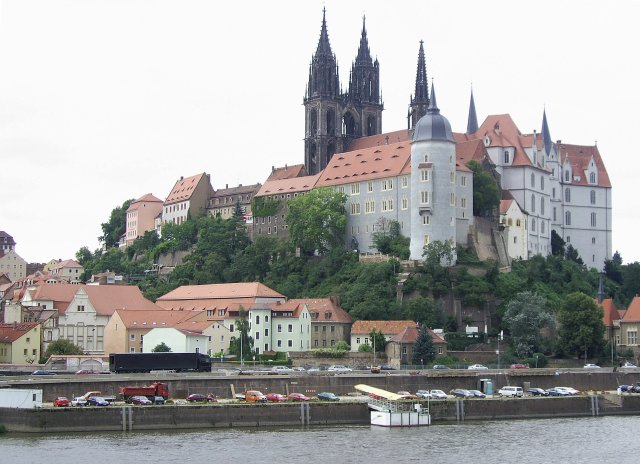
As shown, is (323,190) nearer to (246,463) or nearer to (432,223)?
(432,223)

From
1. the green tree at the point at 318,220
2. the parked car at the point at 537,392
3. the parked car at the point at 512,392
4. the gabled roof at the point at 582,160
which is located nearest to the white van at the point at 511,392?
the parked car at the point at 512,392

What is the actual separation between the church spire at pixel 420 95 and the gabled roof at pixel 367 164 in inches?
686

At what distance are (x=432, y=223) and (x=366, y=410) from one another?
47933mm

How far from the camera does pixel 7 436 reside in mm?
71625

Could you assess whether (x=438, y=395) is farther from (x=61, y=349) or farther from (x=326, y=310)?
(x=61, y=349)

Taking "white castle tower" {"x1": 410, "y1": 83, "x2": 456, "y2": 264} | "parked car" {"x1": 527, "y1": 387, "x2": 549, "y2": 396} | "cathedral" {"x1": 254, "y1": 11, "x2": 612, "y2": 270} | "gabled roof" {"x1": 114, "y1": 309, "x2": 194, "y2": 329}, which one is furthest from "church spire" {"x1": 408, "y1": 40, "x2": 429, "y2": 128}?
"parked car" {"x1": 527, "y1": 387, "x2": 549, "y2": 396}

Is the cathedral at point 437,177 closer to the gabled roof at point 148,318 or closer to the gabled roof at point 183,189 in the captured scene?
the gabled roof at point 183,189

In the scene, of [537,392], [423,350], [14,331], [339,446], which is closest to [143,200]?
[14,331]

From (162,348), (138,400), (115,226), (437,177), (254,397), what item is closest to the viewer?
(138,400)

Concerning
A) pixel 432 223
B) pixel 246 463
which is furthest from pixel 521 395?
pixel 432 223

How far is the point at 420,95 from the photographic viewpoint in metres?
165

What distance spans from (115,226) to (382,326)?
8570 centimetres

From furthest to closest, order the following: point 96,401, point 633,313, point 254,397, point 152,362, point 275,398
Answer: point 633,313
point 152,362
point 275,398
point 254,397
point 96,401

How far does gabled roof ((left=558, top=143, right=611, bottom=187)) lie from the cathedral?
0.38ft
